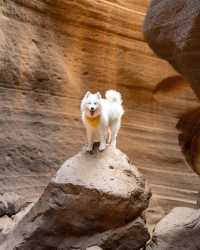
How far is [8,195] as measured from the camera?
5.44 m

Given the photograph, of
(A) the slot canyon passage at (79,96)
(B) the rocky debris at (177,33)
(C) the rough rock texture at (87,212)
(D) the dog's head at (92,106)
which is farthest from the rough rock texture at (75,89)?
(B) the rocky debris at (177,33)

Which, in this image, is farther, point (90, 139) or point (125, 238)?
point (90, 139)

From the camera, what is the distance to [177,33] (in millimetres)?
3898

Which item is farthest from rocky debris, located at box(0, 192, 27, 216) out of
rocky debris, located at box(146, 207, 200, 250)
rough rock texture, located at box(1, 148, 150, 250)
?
rocky debris, located at box(146, 207, 200, 250)

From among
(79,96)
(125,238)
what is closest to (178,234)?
(125,238)

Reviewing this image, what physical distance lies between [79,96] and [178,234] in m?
2.72

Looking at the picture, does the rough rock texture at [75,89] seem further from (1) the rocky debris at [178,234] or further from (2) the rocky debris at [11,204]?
(1) the rocky debris at [178,234]

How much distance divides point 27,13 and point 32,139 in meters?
1.65

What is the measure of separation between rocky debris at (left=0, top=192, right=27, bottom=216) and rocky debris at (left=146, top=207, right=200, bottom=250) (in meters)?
1.64

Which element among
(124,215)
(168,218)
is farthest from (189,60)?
(168,218)

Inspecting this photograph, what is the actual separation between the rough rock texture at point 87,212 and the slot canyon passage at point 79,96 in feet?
4.03

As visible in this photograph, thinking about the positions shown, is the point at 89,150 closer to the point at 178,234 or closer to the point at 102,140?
the point at 102,140

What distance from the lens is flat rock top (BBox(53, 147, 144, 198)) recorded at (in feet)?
13.1

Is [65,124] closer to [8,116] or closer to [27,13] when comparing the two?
[8,116]
